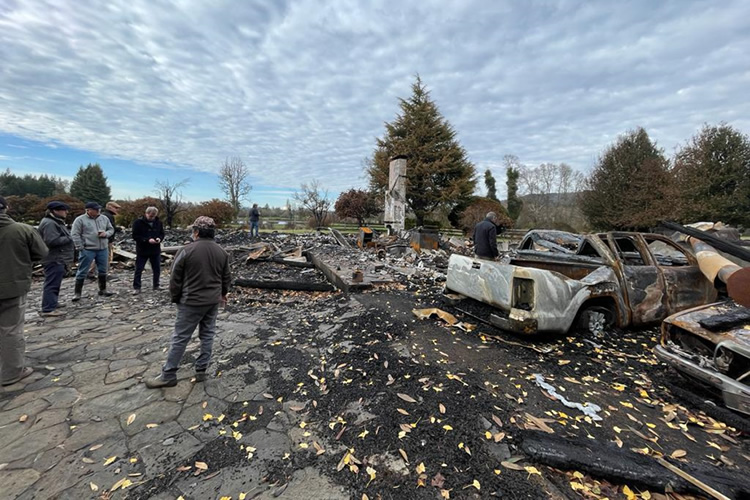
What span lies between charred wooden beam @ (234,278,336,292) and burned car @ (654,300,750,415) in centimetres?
560

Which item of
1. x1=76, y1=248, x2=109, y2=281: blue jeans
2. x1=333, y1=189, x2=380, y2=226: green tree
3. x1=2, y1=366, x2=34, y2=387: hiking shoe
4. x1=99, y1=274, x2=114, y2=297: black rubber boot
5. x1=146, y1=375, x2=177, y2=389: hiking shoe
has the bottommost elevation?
x1=146, y1=375, x2=177, y2=389: hiking shoe

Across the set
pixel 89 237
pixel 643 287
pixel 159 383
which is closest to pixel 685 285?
pixel 643 287

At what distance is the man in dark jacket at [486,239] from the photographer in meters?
7.00

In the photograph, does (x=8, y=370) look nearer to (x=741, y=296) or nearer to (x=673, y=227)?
(x=741, y=296)

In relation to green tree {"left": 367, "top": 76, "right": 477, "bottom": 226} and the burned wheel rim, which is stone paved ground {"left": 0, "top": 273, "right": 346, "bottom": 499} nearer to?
the burned wheel rim

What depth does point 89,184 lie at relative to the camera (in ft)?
115

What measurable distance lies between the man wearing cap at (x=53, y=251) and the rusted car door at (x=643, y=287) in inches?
337

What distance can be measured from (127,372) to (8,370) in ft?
3.24

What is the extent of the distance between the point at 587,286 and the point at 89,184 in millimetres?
48279

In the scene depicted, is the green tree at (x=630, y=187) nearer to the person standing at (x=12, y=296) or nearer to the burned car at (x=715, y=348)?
the burned car at (x=715, y=348)

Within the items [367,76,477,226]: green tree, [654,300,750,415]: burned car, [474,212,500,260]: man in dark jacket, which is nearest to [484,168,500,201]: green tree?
[367,76,477,226]: green tree

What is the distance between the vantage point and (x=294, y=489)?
187cm

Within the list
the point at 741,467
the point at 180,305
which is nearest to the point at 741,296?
the point at 741,467

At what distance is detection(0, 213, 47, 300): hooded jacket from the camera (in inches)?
118
